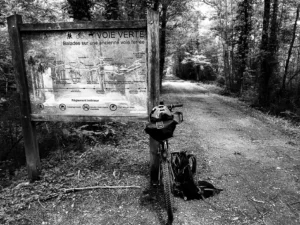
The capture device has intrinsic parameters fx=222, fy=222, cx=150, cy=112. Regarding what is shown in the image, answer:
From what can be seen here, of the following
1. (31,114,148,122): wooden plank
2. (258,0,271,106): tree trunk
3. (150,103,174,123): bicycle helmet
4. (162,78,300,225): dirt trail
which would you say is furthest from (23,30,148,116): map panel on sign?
(258,0,271,106): tree trunk

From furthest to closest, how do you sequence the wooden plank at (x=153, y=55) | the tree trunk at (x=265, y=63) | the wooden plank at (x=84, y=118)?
the tree trunk at (x=265, y=63)
the wooden plank at (x=84, y=118)
the wooden plank at (x=153, y=55)

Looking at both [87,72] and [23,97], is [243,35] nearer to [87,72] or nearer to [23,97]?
[87,72]

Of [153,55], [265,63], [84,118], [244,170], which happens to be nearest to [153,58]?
[153,55]

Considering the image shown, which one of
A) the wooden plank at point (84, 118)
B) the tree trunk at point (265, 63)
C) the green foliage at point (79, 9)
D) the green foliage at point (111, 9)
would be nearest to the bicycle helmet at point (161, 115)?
the wooden plank at point (84, 118)

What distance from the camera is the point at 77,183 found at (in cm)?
382

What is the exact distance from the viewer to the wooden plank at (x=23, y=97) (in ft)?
11.7

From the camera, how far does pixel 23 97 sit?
374 centimetres

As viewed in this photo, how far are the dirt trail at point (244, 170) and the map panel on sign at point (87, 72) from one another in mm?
1823

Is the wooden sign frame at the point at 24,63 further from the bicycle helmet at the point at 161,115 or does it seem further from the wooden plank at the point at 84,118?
the bicycle helmet at the point at 161,115

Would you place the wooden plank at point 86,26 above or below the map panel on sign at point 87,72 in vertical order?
above

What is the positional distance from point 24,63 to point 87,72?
1067mm

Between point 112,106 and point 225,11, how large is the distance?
16.5 metres

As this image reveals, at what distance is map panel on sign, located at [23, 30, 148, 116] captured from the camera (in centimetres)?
354

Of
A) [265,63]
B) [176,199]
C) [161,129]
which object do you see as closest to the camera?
[161,129]
